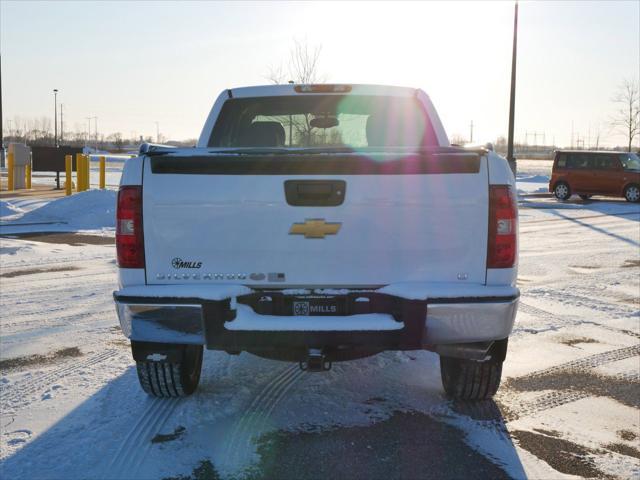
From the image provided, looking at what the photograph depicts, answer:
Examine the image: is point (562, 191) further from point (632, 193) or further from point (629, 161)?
point (629, 161)

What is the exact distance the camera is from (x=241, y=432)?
144 inches

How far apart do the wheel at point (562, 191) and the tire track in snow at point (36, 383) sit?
70.9 feet

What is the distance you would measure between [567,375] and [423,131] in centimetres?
214

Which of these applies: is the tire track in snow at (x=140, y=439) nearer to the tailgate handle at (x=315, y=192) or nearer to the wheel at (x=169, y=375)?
the wheel at (x=169, y=375)

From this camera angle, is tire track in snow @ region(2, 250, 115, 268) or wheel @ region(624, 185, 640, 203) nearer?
tire track in snow @ region(2, 250, 115, 268)

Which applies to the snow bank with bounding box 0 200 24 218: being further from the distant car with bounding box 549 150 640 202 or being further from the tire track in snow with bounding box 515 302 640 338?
the distant car with bounding box 549 150 640 202

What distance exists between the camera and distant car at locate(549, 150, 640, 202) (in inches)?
909

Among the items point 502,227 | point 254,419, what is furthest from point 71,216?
point 502,227

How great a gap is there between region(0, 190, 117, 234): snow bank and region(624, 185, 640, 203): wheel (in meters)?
17.4

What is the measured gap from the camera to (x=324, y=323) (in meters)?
3.25

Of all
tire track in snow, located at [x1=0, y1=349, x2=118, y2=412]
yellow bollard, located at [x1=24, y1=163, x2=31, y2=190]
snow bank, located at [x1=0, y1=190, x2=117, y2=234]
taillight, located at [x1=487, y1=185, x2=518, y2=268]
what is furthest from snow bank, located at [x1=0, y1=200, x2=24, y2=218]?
taillight, located at [x1=487, y1=185, x2=518, y2=268]

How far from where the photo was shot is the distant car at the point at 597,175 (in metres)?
23.1

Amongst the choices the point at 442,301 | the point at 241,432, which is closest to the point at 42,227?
the point at 241,432

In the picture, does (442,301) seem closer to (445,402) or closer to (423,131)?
(445,402)
